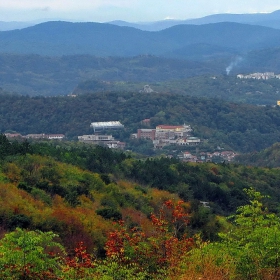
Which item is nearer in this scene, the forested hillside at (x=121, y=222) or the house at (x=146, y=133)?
the forested hillside at (x=121, y=222)

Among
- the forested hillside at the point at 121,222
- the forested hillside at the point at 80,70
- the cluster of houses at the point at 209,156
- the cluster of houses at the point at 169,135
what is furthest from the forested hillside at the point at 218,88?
the forested hillside at the point at 121,222

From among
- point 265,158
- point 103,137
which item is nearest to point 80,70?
point 103,137

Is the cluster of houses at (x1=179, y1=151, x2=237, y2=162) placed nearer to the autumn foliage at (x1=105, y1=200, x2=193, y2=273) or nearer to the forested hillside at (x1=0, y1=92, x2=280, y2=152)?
the forested hillside at (x1=0, y1=92, x2=280, y2=152)

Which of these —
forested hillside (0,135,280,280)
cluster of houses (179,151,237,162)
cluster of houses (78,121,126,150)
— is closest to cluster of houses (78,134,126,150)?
cluster of houses (78,121,126,150)

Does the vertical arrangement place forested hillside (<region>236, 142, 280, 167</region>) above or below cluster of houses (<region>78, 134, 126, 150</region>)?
above

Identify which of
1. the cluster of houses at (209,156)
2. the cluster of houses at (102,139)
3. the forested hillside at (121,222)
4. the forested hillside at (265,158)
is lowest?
the cluster of houses at (209,156)

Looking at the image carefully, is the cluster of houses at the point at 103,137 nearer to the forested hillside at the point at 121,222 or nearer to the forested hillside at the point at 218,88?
the forested hillside at the point at 121,222

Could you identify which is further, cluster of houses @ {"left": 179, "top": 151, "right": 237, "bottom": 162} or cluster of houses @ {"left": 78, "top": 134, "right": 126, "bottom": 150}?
cluster of houses @ {"left": 78, "top": 134, "right": 126, "bottom": 150}

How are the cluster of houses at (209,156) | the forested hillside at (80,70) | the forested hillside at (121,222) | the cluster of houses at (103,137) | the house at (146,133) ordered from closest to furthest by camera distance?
1. the forested hillside at (121,222)
2. the cluster of houses at (209,156)
3. the cluster of houses at (103,137)
4. the house at (146,133)
5. the forested hillside at (80,70)
